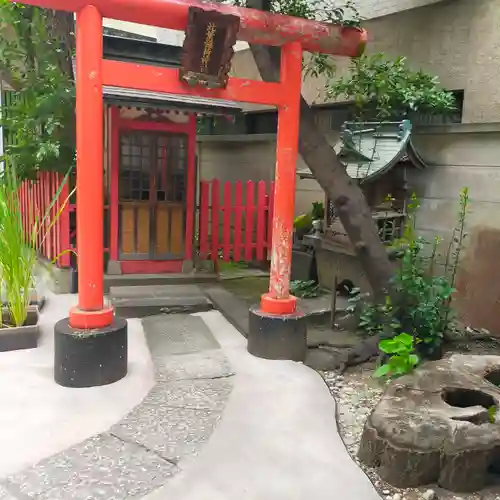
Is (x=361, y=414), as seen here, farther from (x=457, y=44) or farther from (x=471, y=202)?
(x=457, y=44)

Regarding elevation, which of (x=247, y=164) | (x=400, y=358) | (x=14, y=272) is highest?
(x=247, y=164)

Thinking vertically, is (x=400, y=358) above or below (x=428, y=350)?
above

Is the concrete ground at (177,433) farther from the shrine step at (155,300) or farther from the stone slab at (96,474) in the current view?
the shrine step at (155,300)

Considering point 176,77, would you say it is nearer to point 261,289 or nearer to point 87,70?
point 87,70

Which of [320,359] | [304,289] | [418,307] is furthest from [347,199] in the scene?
[304,289]

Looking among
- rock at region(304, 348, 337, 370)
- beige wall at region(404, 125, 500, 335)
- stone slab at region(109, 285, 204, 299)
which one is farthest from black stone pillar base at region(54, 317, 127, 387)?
beige wall at region(404, 125, 500, 335)

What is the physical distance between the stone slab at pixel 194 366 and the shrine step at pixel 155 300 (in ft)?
4.63

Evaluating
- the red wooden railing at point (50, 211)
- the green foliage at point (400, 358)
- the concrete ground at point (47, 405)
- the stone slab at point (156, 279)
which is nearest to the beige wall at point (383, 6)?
the stone slab at point (156, 279)

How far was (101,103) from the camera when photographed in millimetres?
4207

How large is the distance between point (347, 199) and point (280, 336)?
5.36 ft

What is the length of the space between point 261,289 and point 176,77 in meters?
3.96

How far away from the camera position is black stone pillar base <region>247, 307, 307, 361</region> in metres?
5.00

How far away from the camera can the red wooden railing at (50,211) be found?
7.09 metres

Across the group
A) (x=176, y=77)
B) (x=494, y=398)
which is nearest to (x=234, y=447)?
(x=494, y=398)
